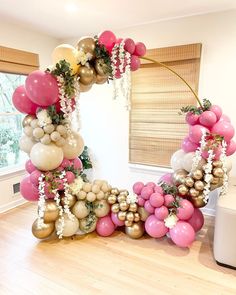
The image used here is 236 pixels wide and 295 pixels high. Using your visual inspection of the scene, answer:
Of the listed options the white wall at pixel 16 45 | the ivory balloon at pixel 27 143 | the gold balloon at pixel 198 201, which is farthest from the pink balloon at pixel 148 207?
the white wall at pixel 16 45

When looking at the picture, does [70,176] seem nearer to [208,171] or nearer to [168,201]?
[168,201]

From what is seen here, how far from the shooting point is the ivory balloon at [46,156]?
211 cm

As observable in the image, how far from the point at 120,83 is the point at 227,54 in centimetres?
137

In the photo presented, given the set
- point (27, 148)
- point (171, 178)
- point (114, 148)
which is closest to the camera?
point (27, 148)

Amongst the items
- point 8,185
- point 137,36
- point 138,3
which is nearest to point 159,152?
point 137,36

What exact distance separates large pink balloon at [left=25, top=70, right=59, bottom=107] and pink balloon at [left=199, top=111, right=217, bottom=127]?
1380 mm

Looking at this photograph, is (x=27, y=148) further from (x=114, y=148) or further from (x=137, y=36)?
(x=137, y=36)

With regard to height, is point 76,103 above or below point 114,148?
above

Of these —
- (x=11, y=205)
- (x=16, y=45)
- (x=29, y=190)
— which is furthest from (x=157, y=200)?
(x=16, y=45)

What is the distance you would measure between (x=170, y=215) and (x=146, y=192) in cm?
32

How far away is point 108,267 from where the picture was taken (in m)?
2.12

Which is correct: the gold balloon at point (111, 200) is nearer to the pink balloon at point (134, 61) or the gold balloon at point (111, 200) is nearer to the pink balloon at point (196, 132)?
the pink balloon at point (196, 132)

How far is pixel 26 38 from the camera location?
3289 mm

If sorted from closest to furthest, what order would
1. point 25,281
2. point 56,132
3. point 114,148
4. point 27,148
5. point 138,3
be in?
point 25,281 < point 56,132 < point 27,148 < point 138,3 < point 114,148
